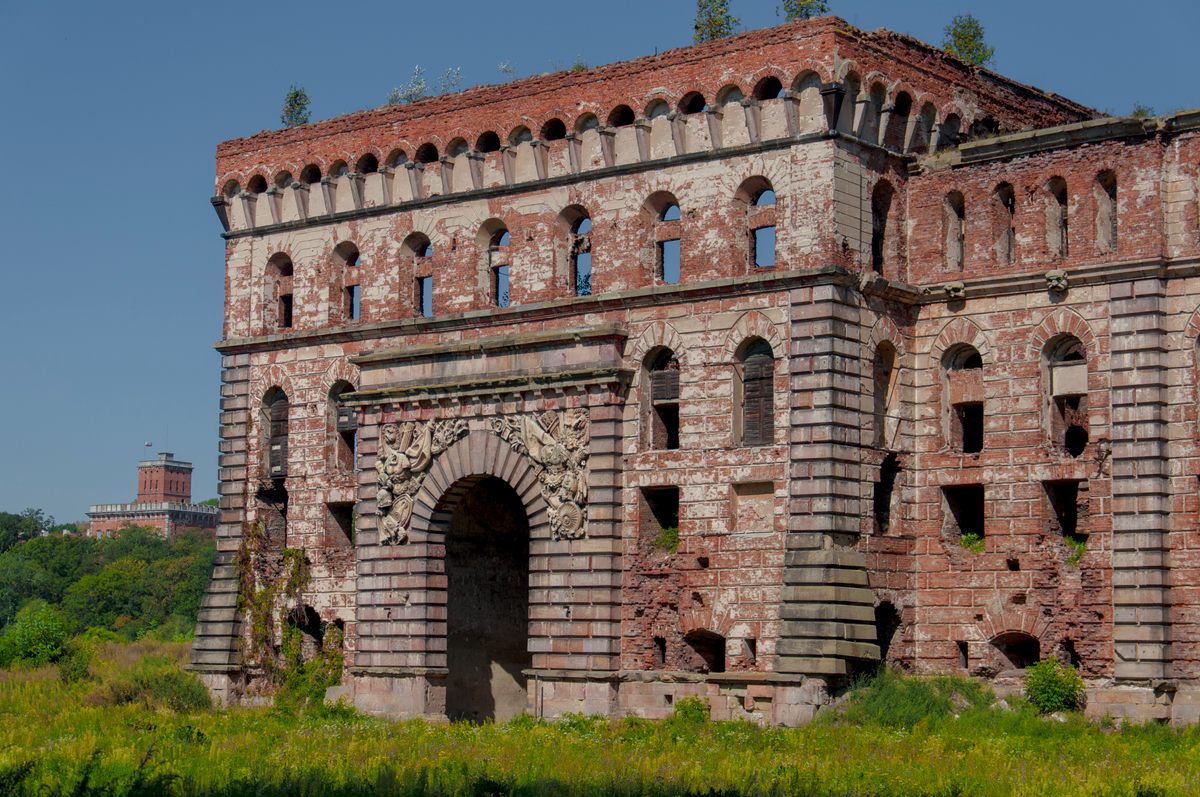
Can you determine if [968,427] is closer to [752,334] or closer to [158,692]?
[752,334]

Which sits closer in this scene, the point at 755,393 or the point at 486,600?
the point at 755,393

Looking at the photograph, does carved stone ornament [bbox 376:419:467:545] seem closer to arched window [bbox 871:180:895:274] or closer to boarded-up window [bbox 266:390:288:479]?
boarded-up window [bbox 266:390:288:479]

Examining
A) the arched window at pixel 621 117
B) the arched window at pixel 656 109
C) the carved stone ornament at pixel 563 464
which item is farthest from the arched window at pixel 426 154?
the carved stone ornament at pixel 563 464

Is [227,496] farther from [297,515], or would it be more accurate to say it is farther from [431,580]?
[431,580]

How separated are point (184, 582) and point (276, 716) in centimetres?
6652

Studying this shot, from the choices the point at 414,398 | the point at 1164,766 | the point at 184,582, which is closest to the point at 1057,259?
the point at 1164,766

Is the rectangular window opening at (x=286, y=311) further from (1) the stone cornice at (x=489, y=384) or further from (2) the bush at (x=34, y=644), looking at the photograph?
(2) the bush at (x=34, y=644)

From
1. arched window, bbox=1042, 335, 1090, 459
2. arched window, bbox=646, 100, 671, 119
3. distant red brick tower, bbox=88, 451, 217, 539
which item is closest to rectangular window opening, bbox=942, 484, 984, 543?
arched window, bbox=1042, 335, 1090, 459

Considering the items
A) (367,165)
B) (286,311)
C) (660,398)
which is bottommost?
(660,398)

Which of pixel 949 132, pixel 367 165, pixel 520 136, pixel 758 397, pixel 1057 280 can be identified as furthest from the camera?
pixel 367 165

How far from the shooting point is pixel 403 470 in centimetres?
4022

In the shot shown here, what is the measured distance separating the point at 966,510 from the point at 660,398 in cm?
561

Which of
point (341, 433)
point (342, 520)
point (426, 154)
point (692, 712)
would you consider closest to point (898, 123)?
point (426, 154)

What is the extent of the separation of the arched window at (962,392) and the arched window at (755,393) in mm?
3105
